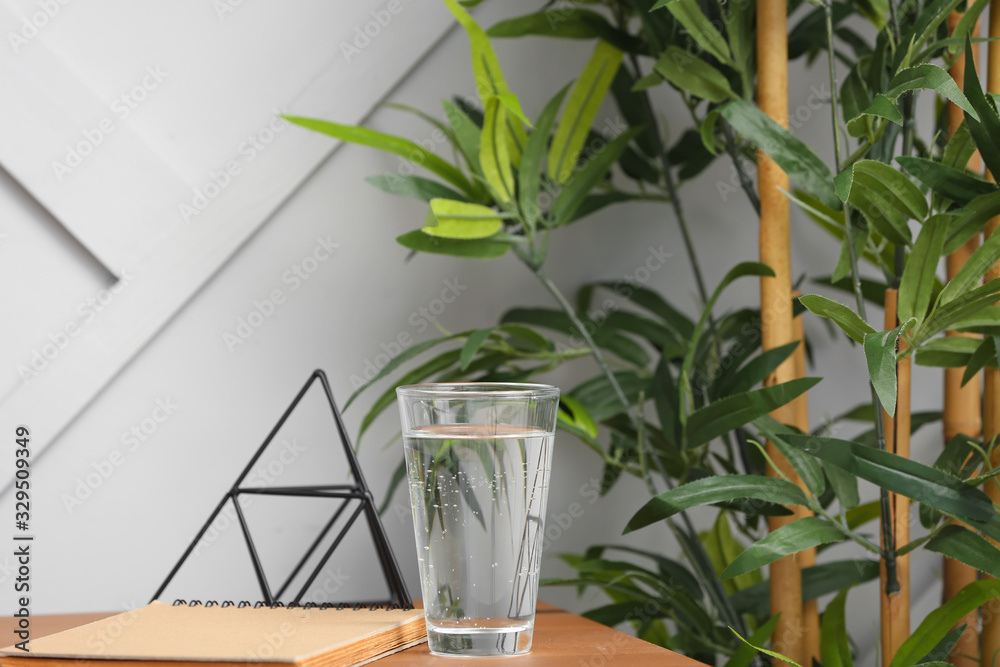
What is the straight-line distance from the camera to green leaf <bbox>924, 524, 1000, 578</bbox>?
59cm

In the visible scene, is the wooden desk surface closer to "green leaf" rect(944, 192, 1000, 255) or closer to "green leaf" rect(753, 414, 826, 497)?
"green leaf" rect(753, 414, 826, 497)

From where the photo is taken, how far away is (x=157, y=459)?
899mm

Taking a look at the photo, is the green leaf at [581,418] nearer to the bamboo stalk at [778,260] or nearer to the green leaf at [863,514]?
the bamboo stalk at [778,260]

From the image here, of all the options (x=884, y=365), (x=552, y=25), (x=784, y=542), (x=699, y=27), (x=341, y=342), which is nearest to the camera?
(x=884, y=365)

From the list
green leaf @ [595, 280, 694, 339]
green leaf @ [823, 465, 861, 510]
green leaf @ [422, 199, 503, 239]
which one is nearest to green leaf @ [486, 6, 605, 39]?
green leaf @ [422, 199, 503, 239]

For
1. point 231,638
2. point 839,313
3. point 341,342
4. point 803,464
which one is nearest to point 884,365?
point 839,313

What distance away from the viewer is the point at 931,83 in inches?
21.1

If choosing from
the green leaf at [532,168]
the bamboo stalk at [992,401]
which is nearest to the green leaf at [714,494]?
the bamboo stalk at [992,401]

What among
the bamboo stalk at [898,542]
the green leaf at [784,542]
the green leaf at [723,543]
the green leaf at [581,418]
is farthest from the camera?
the green leaf at [723,543]

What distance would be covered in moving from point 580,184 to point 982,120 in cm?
38

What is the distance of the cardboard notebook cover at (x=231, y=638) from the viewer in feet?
1.59

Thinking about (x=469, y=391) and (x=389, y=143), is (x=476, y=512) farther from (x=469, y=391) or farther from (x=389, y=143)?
(x=389, y=143)

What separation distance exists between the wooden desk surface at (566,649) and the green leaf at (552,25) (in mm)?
618

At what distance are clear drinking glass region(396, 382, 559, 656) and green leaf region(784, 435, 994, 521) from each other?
0.93 ft
